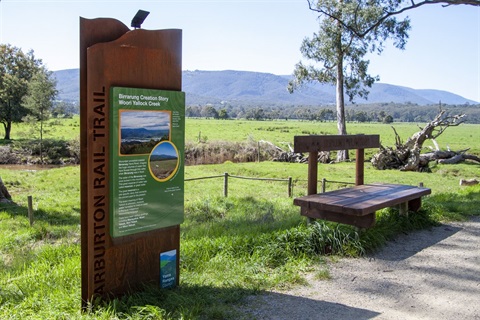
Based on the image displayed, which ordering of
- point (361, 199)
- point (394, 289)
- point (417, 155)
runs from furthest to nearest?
point (417, 155), point (361, 199), point (394, 289)

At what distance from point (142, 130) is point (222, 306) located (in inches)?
68.1

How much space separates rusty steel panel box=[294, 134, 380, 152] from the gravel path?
1666 millimetres

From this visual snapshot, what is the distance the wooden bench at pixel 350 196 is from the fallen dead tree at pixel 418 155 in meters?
20.8

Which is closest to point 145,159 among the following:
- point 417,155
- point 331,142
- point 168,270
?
point 168,270

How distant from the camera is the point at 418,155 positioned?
2772 centimetres

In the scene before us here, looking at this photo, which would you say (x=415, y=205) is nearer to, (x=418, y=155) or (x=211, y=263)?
(x=211, y=263)

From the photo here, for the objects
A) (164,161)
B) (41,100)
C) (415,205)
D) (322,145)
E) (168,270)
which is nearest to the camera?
(164,161)

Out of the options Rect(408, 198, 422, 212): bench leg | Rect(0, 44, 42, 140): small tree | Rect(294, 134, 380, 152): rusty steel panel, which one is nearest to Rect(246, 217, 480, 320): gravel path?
Rect(408, 198, 422, 212): bench leg

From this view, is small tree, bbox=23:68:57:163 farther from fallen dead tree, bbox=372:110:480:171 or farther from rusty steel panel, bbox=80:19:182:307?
rusty steel panel, bbox=80:19:182:307

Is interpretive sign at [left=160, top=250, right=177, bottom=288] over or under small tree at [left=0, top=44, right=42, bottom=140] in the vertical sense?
under

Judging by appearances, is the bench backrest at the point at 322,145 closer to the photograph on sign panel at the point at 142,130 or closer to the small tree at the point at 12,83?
the photograph on sign panel at the point at 142,130

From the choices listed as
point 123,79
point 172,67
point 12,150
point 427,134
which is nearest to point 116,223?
point 123,79

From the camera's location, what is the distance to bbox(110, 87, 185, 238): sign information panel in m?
4.02

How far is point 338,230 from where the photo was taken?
19.6ft
